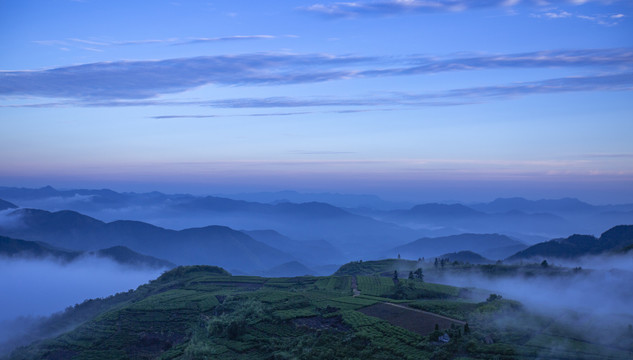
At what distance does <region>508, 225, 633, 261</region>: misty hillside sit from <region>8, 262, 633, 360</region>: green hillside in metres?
82.5

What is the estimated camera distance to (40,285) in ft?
528

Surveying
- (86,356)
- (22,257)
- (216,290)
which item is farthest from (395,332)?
(22,257)

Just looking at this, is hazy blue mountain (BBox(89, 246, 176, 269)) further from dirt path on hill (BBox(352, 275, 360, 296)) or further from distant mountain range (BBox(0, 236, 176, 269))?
dirt path on hill (BBox(352, 275, 360, 296))

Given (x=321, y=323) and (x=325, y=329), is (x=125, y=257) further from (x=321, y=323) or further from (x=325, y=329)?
(x=325, y=329)

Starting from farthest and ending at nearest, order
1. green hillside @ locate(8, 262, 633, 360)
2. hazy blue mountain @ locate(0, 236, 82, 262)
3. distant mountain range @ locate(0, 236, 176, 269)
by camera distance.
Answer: distant mountain range @ locate(0, 236, 176, 269)
hazy blue mountain @ locate(0, 236, 82, 262)
green hillside @ locate(8, 262, 633, 360)

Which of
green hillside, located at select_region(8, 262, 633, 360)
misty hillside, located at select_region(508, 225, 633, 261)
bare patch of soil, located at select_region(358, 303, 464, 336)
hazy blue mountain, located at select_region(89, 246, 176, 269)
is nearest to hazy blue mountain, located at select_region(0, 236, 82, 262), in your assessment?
hazy blue mountain, located at select_region(89, 246, 176, 269)

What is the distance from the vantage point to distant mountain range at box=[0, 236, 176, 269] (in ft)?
549

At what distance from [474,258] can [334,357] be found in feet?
437

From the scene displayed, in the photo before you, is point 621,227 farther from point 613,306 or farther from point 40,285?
point 40,285

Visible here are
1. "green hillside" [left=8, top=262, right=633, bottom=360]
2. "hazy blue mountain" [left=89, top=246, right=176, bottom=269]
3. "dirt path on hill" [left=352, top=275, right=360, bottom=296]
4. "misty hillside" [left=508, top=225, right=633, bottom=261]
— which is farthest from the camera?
"hazy blue mountain" [left=89, top=246, right=176, bottom=269]

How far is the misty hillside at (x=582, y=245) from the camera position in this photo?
123 m

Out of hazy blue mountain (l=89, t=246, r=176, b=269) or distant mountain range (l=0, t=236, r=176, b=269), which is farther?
hazy blue mountain (l=89, t=246, r=176, b=269)

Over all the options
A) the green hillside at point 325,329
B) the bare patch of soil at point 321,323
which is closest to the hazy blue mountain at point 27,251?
the green hillside at point 325,329

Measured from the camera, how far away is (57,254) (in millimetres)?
174250
